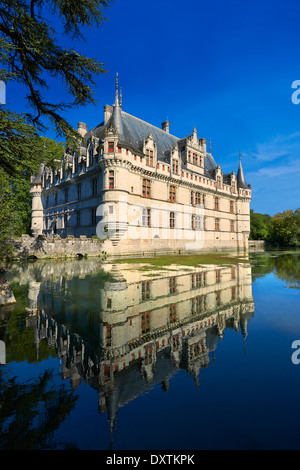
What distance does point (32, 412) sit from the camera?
8.10 ft

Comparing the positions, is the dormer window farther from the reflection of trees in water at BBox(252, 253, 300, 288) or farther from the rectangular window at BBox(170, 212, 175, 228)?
the reflection of trees in water at BBox(252, 253, 300, 288)

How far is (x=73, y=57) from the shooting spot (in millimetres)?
6578

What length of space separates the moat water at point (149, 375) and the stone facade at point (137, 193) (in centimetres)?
1706

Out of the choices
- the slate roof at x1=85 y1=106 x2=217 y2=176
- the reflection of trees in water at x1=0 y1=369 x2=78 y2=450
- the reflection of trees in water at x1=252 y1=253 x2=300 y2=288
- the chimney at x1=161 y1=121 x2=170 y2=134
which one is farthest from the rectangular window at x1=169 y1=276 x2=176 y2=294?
the chimney at x1=161 y1=121 x2=170 y2=134

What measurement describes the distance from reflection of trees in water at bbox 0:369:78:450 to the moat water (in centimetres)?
1

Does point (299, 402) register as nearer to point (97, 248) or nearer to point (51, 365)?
point (51, 365)

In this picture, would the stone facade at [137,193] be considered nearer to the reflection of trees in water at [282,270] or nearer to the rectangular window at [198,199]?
the rectangular window at [198,199]

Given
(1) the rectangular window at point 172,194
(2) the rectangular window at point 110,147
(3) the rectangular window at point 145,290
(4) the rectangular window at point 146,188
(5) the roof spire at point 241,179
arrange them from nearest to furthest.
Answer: (3) the rectangular window at point 145,290
(2) the rectangular window at point 110,147
(4) the rectangular window at point 146,188
(1) the rectangular window at point 172,194
(5) the roof spire at point 241,179

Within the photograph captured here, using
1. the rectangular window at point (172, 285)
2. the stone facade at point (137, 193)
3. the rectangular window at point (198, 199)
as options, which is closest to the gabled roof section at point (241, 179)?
the stone facade at point (137, 193)

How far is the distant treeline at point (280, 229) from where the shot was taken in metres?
54.0

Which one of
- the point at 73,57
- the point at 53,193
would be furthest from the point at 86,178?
the point at 73,57

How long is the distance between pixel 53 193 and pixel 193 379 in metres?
35.9

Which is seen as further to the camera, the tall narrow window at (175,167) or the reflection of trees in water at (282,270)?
the tall narrow window at (175,167)

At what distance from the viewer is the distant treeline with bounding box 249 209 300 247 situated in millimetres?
54000
